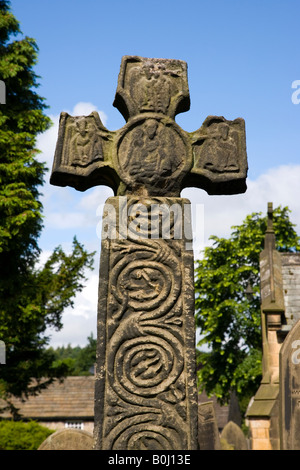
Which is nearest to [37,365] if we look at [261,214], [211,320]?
[211,320]

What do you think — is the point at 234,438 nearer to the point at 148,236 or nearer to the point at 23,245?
the point at 23,245

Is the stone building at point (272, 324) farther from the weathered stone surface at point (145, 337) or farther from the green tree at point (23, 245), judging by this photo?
the weathered stone surface at point (145, 337)

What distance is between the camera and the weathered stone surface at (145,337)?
3680 mm

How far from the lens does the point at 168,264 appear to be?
13.4ft

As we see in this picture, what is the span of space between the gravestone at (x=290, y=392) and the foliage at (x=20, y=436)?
15494mm

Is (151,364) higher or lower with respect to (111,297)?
lower

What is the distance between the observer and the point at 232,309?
26.8 metres

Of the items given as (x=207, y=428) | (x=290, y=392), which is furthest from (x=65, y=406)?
(x=290, y=392)

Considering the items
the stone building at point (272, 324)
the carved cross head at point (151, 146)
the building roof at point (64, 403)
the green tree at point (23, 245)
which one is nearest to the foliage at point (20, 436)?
the green tree at point (23, 245)

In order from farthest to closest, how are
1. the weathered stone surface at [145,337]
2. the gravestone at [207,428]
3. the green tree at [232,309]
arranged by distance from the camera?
the green tree at [232,309]
the gravestone at [207,428]
the weathered stone surface at [145,337]

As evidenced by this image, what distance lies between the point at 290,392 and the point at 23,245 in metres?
9.66
